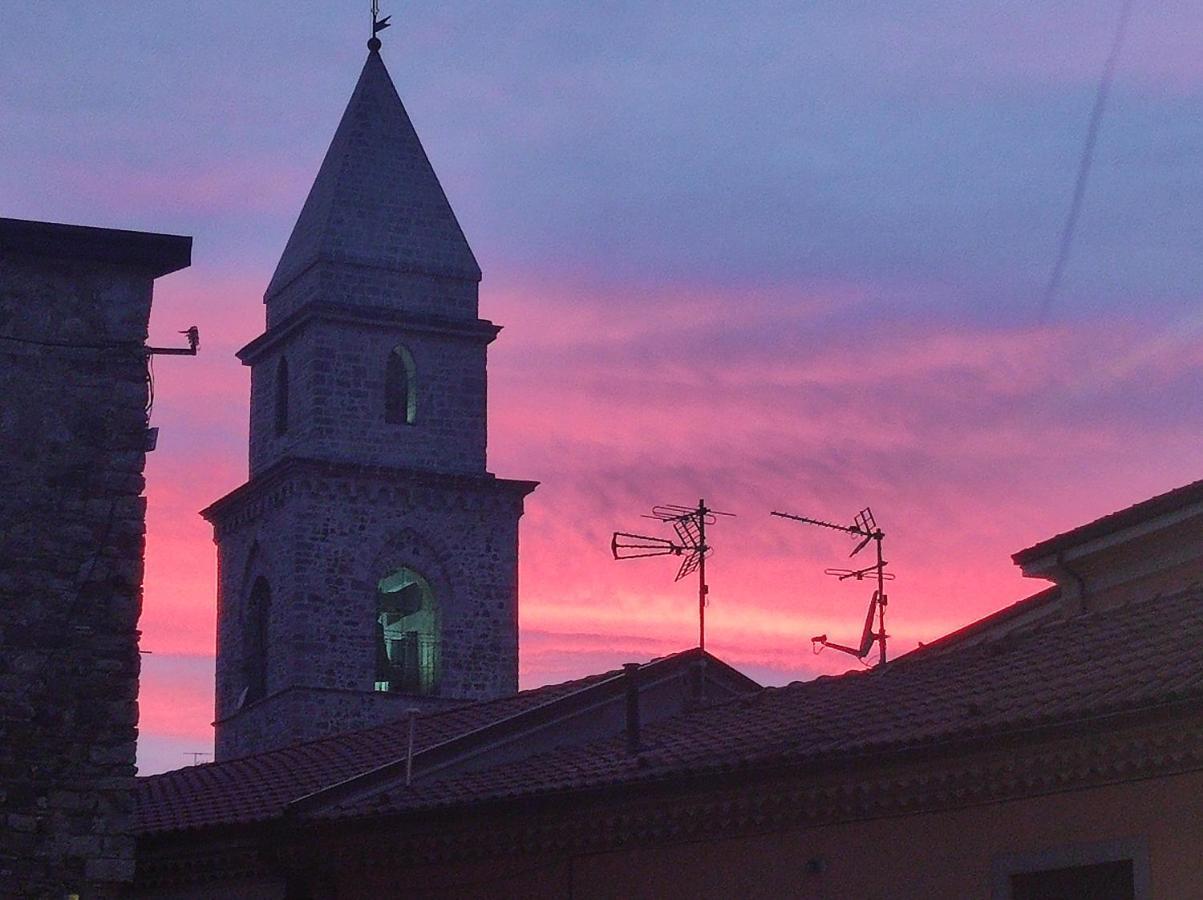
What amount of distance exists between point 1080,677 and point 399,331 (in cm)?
2905

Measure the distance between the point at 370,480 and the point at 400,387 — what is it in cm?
224

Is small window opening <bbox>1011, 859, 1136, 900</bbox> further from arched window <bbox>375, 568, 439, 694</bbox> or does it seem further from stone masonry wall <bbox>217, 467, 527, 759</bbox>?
arched window <bbox>375, 568, 439, 694</bbox>

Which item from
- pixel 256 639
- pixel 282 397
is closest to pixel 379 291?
pixel 282 397

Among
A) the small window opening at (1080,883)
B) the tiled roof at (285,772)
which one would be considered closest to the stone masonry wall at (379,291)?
the tiled roof at (285,772)

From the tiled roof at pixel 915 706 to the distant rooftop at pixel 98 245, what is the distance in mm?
4940

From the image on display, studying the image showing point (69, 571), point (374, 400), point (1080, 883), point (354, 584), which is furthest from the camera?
point (374, 400)

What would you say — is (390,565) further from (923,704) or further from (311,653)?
(923,704)

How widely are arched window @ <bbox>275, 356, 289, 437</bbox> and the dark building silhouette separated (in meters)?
25.8

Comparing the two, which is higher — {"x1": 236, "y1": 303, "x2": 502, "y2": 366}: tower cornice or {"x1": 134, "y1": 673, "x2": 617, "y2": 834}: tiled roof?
{"x1": 236, "y1": 303, "x2": 502, "y2": 366}: tower cornice

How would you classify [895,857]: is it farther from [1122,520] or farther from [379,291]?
[379,291]

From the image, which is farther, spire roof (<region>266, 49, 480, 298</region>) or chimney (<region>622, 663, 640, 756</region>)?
spire roof (<region>266, 49, 480, 298</region>)

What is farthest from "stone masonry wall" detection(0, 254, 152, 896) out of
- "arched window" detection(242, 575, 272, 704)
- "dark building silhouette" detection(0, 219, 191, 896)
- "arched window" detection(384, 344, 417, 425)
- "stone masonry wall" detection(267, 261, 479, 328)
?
"arched window" detection(242, 575, 272, 704)

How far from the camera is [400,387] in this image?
4450cm

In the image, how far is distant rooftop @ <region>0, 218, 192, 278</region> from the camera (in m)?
18.5
